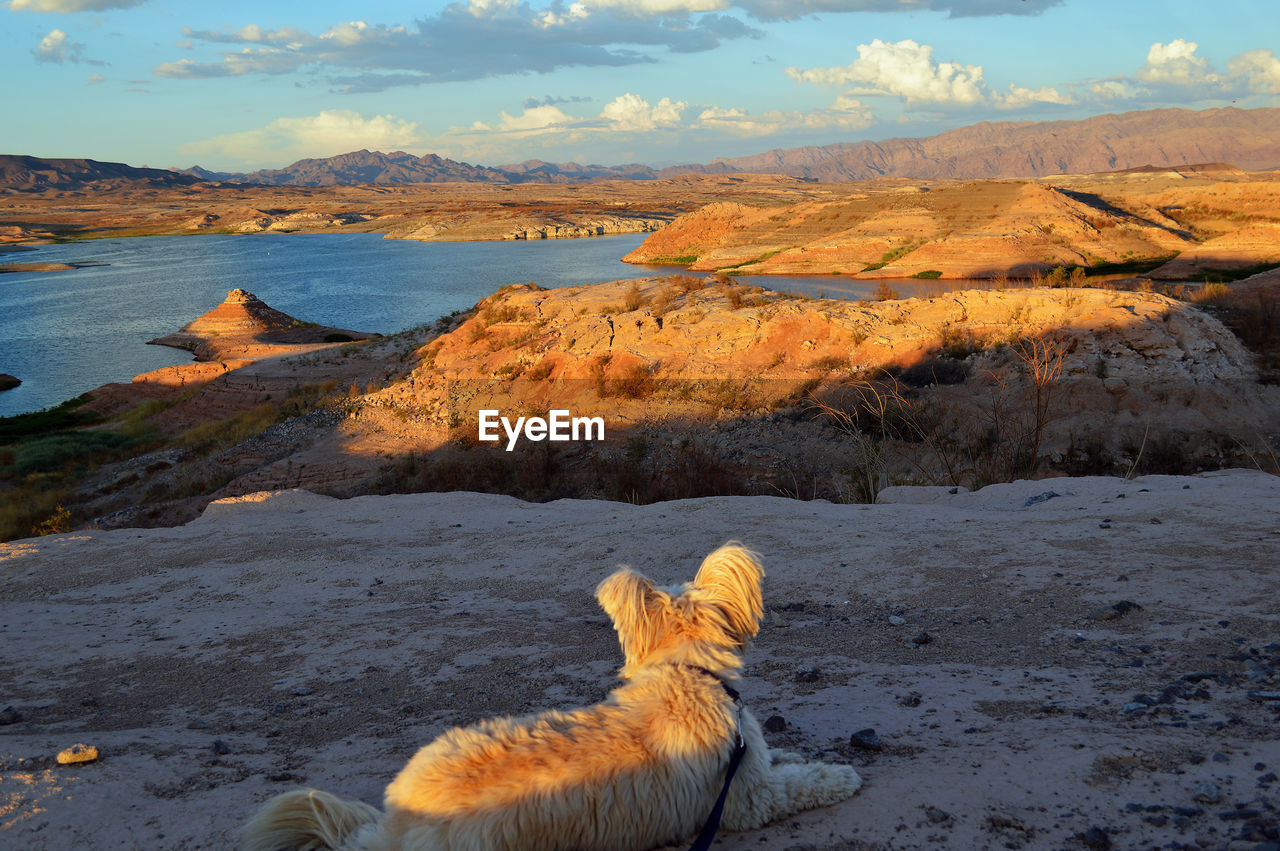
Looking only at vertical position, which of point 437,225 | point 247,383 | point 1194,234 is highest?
A: point 437,225

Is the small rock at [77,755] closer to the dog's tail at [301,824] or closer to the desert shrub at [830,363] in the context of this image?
the dog's tail at [301,824]

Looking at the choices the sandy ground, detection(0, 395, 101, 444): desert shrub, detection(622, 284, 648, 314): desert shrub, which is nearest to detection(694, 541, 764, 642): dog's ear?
the sandy ground

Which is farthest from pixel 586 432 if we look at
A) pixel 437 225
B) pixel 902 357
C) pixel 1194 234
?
pixel 437 225

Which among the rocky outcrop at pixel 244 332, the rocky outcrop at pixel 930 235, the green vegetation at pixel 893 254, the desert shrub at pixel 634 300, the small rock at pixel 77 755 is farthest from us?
the green vegetation at pixel 893 254

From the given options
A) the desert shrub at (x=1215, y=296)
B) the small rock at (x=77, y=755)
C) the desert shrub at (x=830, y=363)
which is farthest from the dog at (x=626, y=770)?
the desert shrub at (x=1215, y=296)

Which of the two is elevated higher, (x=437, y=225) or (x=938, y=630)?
(x=437, y=225)

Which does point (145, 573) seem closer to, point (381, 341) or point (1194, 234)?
point (381, 341)

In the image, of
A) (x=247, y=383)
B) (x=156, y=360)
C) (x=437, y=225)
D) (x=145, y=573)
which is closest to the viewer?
(x=145, y=573)

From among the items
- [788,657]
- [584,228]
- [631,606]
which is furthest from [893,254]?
[584,228]
